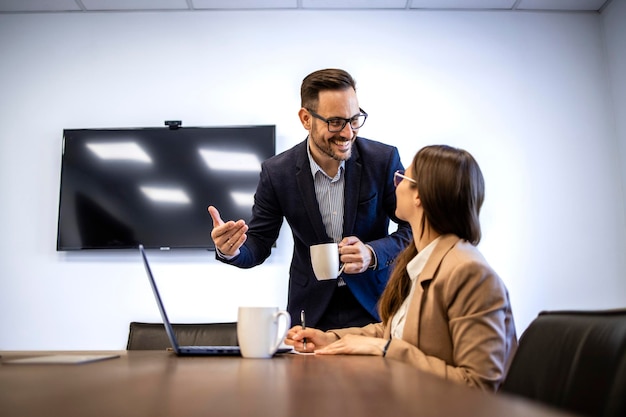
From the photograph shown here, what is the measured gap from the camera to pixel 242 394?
51 centimetres

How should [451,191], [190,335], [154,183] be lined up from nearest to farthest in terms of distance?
[451,191], [190,335], [154,183]

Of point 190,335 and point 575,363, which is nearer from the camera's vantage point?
point 575,363

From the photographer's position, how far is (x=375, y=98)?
11.2 ft

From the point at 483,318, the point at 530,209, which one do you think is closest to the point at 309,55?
the point at 530,209

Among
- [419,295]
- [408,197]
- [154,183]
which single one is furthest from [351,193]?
[154,183]

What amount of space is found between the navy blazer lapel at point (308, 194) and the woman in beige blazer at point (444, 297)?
473 millimetres

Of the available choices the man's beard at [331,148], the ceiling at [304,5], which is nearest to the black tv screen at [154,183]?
the ceiling at [304,5]

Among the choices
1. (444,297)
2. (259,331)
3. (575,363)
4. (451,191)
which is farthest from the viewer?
(451,191)

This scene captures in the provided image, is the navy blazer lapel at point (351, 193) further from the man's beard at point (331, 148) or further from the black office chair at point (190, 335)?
the black office chair at point (190, 335)

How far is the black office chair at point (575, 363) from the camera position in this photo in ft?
2.03

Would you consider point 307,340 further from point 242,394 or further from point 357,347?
point 242,394

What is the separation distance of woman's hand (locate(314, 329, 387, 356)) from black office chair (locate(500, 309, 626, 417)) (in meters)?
0.34

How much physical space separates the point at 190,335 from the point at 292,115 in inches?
59.9

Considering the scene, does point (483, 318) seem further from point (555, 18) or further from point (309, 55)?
point (555, 18)
